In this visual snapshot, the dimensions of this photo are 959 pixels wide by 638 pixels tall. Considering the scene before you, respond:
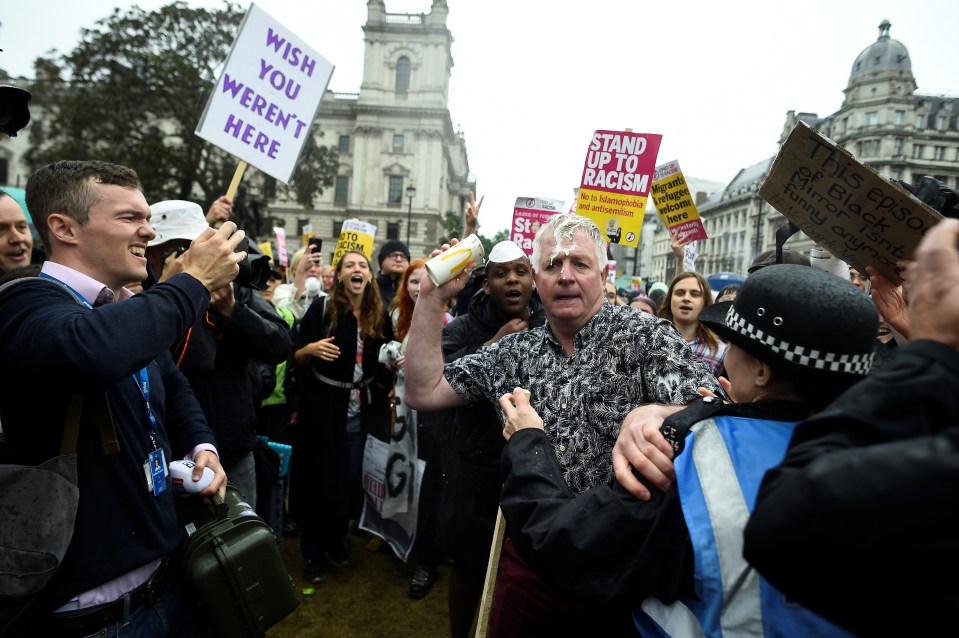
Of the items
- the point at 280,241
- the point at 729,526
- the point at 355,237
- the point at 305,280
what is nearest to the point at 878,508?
the point at 729,526

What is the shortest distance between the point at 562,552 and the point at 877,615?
71cm

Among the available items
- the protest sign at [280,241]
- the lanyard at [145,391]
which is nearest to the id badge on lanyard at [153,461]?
the lanyard at [145,391]

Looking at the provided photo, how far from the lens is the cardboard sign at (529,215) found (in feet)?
19.7

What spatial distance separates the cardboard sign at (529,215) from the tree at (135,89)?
1709cm

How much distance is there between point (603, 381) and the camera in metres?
2.06

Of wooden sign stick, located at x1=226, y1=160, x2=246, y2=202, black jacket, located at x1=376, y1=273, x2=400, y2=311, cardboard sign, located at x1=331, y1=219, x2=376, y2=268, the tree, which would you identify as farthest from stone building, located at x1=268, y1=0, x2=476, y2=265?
A: wooden sign stick, located at x1=226, y1=160, x2=246, y2=202

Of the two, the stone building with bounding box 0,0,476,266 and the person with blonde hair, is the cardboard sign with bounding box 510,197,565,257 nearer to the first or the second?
the person with blonde hair

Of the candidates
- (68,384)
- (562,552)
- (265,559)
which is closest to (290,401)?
(265,559)

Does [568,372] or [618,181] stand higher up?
[618,181]

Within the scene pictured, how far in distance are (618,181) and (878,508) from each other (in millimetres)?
5115

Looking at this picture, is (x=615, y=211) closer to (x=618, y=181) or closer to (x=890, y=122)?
(x=618, y=181)

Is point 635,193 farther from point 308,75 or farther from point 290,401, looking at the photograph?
point 290,401

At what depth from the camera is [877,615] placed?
797 millimetres

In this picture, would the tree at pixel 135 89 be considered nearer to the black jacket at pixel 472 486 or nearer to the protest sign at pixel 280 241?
the protest sign at pixel 280 241
